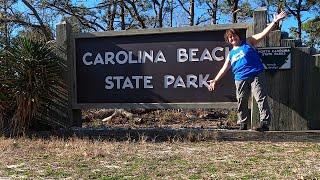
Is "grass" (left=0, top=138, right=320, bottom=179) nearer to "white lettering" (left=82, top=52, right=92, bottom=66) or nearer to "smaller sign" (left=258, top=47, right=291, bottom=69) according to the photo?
"smaller sign" (left=258, top=47, right=291, bottom=69)

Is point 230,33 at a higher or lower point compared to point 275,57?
higher

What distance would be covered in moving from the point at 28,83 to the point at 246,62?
3738 mm

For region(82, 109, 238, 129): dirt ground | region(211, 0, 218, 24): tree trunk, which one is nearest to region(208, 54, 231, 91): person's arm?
region(82, 109, 238, 129): dirt ground

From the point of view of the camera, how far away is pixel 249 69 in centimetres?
772

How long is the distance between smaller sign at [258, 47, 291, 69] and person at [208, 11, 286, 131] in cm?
23

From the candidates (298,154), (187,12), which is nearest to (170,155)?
(298,154)

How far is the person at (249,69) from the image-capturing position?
7711 mm

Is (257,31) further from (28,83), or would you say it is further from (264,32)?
(28,83)

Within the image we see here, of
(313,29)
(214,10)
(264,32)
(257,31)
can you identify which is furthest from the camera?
(313,29)

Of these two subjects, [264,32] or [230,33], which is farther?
[230,33]

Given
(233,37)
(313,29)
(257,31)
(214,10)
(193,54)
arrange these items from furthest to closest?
(313,29)
(214,10)
(193,54)
(257,31)
(233,37)

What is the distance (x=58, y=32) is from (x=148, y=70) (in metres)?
1.85

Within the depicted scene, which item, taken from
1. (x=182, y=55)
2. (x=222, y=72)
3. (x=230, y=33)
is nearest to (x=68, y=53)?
(x=182, y=55)

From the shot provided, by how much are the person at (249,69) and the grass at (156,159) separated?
2.05 ft
